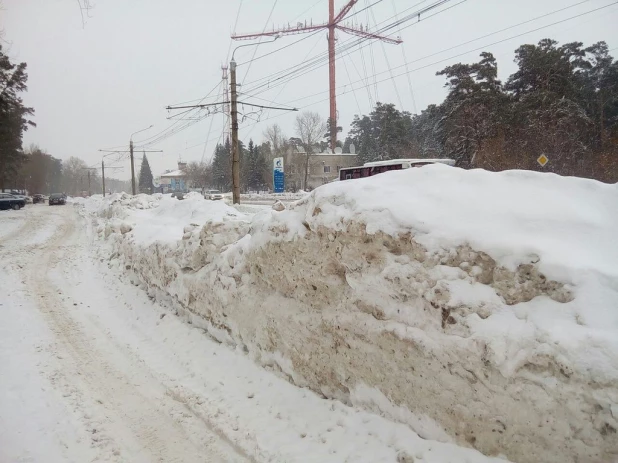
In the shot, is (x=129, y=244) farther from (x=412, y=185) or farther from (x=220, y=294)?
(x=412, y=185)

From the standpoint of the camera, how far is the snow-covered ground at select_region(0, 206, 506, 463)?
350cm

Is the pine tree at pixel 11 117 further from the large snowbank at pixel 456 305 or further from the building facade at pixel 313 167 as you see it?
the building facade at pixel 313 167

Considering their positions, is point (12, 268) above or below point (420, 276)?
below

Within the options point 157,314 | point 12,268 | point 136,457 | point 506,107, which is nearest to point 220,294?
point 157,314

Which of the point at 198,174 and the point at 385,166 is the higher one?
the point at 198,174

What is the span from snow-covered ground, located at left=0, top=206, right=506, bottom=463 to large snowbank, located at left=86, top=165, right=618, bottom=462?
267mm

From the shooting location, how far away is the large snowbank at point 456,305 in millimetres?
2607

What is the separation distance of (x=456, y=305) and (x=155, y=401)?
343cm

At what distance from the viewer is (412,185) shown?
4.30 metres

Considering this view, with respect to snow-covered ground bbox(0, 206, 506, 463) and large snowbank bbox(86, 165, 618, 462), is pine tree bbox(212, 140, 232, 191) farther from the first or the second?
large snowbank bbox(86, 165, 618, 462)

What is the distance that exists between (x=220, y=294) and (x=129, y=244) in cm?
569

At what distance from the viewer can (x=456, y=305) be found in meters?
3.17

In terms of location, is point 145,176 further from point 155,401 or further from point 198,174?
point 155,401

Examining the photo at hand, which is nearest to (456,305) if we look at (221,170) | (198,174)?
(221,170)
